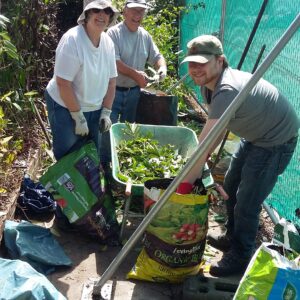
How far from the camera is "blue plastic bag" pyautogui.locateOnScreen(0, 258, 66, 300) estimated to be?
2773 mm

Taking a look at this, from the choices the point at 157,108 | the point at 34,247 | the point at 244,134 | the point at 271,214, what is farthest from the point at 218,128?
the point at 157,108

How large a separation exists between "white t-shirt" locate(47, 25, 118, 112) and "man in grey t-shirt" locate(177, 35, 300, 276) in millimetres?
944

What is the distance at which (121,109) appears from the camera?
525 cm

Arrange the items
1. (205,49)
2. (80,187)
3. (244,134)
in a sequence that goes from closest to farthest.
→ (205,49) → (244,134) → (80,187)

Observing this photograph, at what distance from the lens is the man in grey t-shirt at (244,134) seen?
3104mm

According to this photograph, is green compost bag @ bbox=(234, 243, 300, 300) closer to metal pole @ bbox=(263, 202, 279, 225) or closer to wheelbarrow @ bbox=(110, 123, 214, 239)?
metal pole @ bbox=(263, 202, 279, 225)

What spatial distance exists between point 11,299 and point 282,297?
1.45 metres

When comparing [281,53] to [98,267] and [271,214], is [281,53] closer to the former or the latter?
[271,214]

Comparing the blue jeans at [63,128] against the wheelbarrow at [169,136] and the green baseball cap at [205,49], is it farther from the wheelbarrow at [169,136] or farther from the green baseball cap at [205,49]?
the green baseball cap at [205,49]

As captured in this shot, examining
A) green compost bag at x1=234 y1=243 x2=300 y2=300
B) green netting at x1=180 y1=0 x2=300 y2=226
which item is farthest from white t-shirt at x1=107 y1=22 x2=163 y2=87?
green compost bag at x1=234 y1=243 x2=300 y2=300

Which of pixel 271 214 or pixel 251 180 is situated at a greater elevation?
pixel 251 180

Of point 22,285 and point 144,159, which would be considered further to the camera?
point 144,159

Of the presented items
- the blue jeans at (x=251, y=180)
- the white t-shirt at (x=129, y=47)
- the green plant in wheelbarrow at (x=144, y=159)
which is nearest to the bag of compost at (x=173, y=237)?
the blue jeans at (x=251, y=180)

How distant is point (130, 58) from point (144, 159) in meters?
1.28
